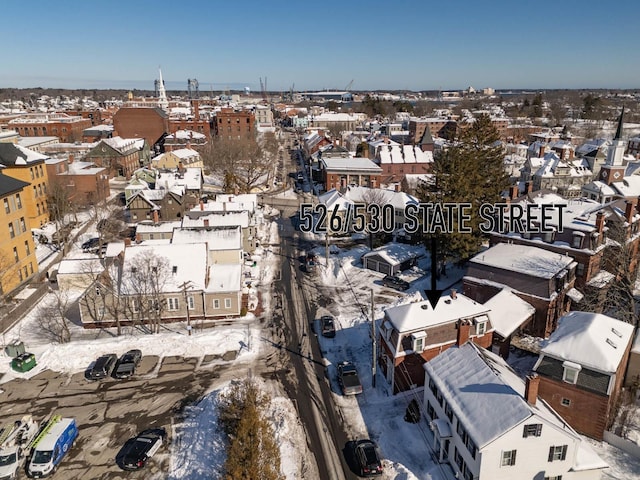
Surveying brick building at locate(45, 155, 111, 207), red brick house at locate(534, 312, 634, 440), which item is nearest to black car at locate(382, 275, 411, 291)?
red brick house at locate(534, 312, 634, 440)

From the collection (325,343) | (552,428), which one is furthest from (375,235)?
(552,428)

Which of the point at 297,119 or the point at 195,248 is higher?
the point at 297,119

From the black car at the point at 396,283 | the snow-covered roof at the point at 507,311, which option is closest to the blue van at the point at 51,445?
the snow-covered roof at the point at 507,311

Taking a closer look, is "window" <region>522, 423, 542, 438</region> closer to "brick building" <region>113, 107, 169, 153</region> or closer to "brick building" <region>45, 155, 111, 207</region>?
"brick building" <region>45, 155, 111, 207</region>

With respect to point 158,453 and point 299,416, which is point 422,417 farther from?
point 158,453

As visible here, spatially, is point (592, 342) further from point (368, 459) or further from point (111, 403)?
point (111, 403)

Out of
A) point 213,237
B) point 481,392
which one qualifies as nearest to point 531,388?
point 481,392

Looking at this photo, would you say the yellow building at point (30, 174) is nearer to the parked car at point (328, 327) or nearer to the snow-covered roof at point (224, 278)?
the snow-covered roof at point (224, 278)
